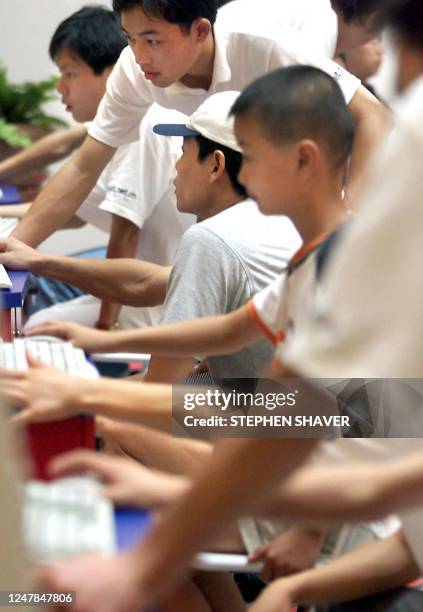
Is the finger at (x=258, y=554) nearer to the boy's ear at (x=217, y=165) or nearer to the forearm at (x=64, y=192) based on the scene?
the boy's ear at (x=217, y=165)

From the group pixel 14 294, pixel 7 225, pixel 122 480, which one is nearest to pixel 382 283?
pixel 122 480

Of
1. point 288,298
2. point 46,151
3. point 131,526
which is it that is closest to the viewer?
point 131,526

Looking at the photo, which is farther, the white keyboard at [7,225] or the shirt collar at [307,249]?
the white keyboard at [7,225]

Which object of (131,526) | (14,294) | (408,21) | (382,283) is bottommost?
(14,294)

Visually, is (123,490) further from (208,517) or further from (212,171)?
(212,171)

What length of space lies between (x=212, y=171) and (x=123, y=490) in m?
1.17

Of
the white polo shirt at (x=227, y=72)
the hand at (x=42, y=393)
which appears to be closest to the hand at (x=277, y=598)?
the hand at (x=42, y=393)

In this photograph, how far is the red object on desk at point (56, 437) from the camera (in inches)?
52.7

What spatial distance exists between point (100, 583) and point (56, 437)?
1.59 ft

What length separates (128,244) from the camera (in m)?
2.92

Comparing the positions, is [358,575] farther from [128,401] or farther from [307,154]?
[307,154]

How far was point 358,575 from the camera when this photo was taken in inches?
58.8

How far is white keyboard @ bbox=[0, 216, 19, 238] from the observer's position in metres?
2.81

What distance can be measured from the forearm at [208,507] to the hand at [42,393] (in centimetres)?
35
